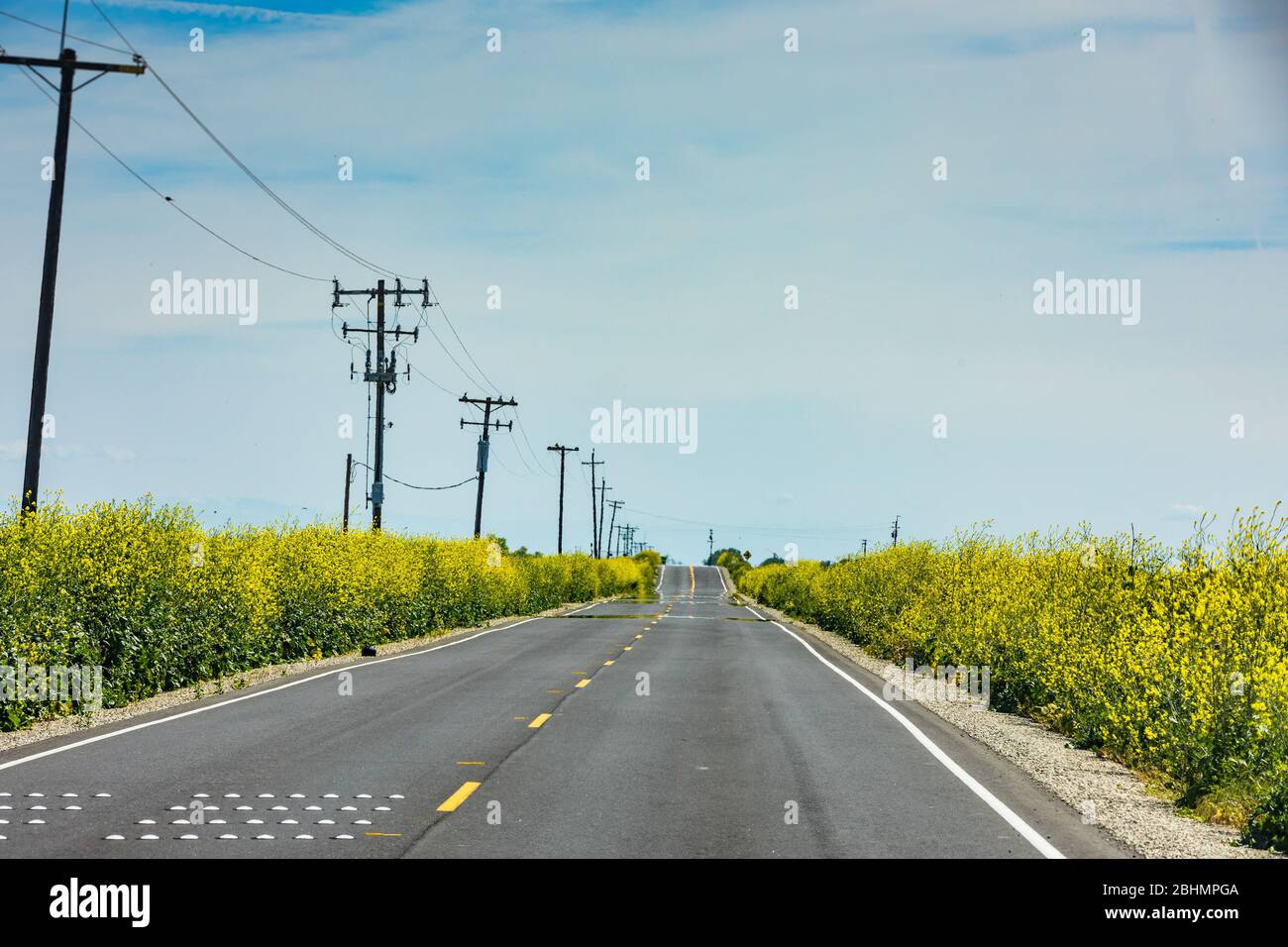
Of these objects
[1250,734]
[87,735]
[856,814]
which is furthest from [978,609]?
[87,735]

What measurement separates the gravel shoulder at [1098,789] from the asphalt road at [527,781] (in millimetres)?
271

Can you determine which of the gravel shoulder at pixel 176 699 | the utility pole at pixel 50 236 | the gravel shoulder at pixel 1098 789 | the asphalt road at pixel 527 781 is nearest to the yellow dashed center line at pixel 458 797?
the asphalt road at pixel 527 781

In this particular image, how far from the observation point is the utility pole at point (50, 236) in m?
19.7

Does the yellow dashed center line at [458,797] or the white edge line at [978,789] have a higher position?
the yellow dashed center line at [458,797]

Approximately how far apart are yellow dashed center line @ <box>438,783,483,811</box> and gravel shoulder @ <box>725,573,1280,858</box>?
4.95 m

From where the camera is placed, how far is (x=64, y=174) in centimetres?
2072

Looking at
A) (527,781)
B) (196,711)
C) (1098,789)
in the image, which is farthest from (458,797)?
(196,711)

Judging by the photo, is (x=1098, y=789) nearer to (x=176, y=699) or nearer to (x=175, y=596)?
(x=176, y=699)

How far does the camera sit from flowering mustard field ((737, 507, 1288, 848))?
11.0m

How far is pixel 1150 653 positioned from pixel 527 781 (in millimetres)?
6797

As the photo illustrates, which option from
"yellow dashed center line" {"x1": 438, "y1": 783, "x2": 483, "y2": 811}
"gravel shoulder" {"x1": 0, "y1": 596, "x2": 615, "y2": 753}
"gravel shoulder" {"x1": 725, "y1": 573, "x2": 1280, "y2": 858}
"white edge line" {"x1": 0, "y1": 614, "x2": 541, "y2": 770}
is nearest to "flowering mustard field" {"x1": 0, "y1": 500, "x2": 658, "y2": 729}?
"gravel shoulder" {"x1": 0, "y1": 596, "x2": 615, "y2": 753}

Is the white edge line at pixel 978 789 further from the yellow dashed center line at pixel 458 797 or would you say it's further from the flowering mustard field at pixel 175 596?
the flowering mustard field at pixel 175 596
